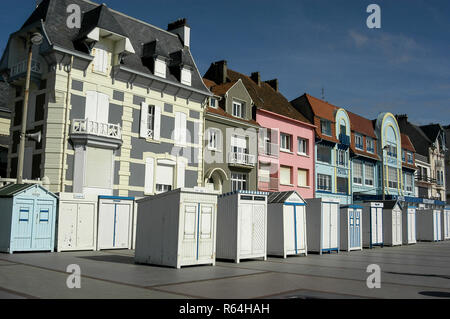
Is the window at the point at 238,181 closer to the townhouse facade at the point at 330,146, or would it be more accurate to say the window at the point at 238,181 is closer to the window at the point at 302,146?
the window at the point at 302,146

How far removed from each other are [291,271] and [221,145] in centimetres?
1834

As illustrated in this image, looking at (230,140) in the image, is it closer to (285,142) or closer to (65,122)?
(285,142)

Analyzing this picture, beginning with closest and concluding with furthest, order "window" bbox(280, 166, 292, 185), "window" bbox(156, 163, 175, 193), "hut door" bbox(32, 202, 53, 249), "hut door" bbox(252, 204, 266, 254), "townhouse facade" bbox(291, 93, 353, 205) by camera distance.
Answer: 1. "hut door" bbox(252, 204, 266, 254)
2. "hut door" bbox(32, 202, 53, 249)
3. "window" bbox(156, 163, 175, 193)
4. "window" bbox(280, 166, 292, 185)
5. "townhouse facade" bbox(291, 93, 353, 205)

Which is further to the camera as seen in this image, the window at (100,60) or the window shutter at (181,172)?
the window shutter at (181,172)

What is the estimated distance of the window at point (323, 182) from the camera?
4016 centimetres

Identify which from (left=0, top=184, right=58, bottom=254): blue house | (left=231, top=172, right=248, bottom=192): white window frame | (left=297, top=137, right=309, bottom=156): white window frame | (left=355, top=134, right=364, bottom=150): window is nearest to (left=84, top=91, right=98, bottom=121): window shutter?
(left=0, top=184, right=58, bottom=254): blue house

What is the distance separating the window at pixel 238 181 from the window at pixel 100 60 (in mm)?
11646

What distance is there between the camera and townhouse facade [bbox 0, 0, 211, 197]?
74.8 feet

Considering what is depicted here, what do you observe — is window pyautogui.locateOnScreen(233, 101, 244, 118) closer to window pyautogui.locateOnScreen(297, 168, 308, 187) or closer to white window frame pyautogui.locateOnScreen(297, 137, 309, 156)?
white window frame pyautogui.locateOnScreen(297, 137, 309, 156)

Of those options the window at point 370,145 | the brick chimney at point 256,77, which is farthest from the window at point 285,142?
the window at point 370,145

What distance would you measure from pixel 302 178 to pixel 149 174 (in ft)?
Answer: 52.9

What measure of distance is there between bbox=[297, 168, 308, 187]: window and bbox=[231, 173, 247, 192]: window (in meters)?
6.79

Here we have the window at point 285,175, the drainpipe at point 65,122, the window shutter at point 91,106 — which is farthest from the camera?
the window at point 285,175
